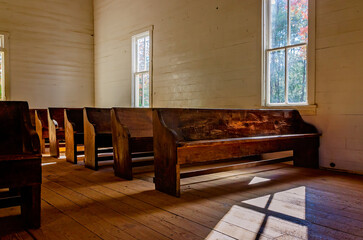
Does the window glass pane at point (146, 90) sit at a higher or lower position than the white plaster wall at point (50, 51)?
lower

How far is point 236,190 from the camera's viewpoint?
3113 mm

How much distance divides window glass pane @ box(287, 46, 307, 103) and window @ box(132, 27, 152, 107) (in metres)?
3.95

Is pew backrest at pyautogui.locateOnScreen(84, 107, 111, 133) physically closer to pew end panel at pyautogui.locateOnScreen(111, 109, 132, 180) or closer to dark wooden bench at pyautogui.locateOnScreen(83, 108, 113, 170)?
dark wooden bench at pyautogui.locateOnScreen(83, 108, 113, 170)

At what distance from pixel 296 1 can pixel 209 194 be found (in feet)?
11.3

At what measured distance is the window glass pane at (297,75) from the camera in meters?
4.55

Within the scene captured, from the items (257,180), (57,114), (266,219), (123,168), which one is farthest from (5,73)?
(266,219)

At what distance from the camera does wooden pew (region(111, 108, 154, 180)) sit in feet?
12.1

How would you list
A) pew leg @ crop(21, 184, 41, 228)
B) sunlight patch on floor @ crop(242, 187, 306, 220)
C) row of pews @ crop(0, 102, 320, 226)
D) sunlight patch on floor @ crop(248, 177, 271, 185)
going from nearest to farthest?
pew leg @ crop(21, 184, 41, 228), row of pews @ crop(0, 102, 320, 226), sunlight patch on floor @ crop(242, 187, 306, 220), sunlight patch on floor @ crop(248, 177, 271, 185)

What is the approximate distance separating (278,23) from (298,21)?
35 cm

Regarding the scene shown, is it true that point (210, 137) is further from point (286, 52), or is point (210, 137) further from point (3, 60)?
point (3, 60)

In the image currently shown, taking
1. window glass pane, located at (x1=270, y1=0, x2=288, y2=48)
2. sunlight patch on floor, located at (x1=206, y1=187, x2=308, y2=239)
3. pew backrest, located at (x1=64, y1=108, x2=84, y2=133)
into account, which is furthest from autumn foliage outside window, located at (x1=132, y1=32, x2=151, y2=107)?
sunlight patch on floor, located at (x1=206, y1=187, x2=308, y2=239)

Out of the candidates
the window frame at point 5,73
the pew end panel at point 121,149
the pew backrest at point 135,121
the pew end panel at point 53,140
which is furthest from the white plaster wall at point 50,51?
the pew end panel at point 121,149

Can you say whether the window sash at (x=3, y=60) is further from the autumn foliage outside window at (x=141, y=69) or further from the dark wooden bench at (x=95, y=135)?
the dark wooden bench at (x=95, y=135)

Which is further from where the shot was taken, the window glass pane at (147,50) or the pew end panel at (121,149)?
the window glass pane at (147,50)
